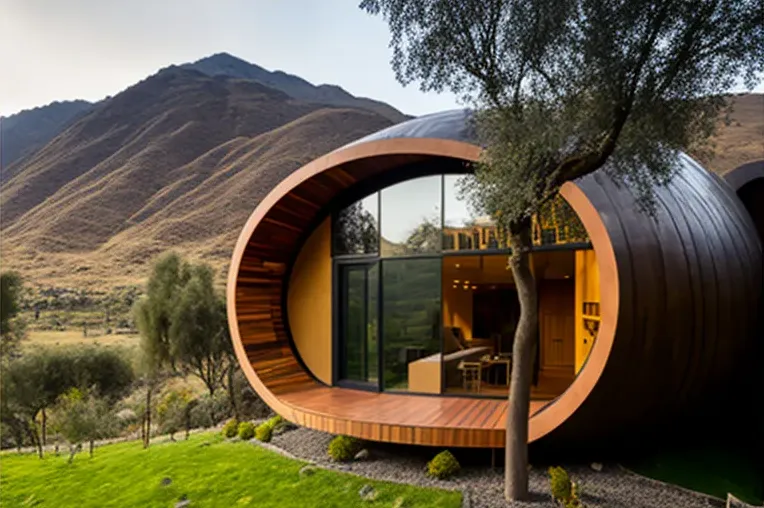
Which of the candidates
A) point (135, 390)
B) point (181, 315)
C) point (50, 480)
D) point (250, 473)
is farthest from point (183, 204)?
point (250, 473)

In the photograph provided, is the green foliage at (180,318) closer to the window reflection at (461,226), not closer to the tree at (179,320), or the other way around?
the tree at (179,320)

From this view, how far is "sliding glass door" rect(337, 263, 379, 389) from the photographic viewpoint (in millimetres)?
9766

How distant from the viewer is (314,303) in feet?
35.1

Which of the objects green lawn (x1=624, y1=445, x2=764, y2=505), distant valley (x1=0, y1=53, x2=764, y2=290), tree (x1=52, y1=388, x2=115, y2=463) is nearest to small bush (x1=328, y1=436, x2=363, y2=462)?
green lawn (x1=624, y1=445, x2=764, y2=505)

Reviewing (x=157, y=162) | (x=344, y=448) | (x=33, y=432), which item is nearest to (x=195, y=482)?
(x=344, y=448)

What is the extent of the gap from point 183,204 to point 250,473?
3231cm

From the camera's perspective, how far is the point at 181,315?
12.9 m

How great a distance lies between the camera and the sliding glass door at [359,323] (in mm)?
9766

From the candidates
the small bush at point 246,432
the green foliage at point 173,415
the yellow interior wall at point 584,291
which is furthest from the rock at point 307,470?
the green foliage at point 173,415

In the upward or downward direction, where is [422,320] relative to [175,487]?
upward

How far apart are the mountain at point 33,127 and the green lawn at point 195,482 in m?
45.0

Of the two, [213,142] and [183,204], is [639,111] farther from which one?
[213,142]

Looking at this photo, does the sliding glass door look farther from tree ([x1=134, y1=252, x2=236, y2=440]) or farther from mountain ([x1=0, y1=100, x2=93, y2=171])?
mountain ([x1=0, y1=100, x2=93, y2=171])

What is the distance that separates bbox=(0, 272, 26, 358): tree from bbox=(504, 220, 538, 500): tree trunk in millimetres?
14305
